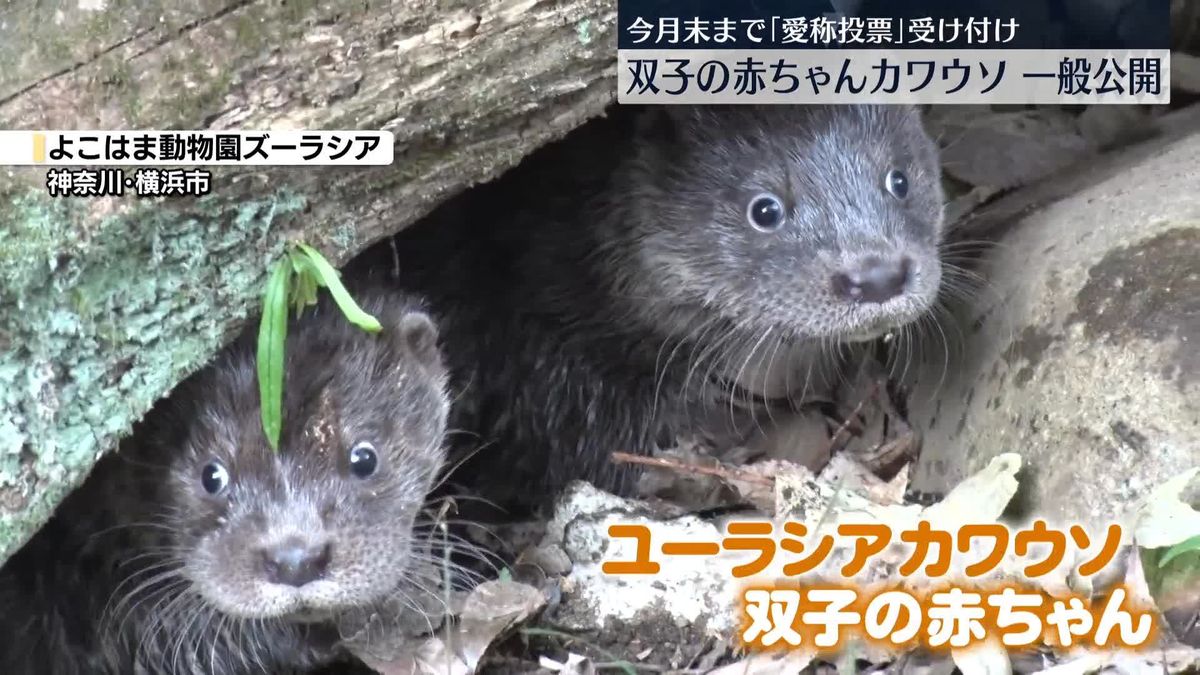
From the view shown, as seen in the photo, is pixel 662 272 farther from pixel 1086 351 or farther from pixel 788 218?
pixel 1086 351

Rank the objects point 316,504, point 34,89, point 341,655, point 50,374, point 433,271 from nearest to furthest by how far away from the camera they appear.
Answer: point 34,89 < point 50,374 < point 316,504 < point 341,655 < point 433,271

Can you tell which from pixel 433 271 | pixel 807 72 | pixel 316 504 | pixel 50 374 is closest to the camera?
pixel 50 374

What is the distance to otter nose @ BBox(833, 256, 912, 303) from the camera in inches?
132

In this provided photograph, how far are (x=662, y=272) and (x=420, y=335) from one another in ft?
2.65

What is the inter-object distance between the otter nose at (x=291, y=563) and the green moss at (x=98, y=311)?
39cm

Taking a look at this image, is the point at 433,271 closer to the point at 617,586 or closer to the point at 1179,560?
the point at 617,586

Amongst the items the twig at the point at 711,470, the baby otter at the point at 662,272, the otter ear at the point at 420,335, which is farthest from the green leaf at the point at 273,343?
the twig at the point at 711,470

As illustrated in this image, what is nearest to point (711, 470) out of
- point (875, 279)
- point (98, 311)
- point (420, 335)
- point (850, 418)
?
point (850, 418)

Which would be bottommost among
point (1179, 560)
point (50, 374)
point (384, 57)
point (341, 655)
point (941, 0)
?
point (341, 655)

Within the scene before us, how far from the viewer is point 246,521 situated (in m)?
2.90

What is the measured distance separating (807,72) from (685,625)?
1.31m

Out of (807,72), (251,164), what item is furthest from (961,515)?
(251,164)

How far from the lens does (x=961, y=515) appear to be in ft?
9.77

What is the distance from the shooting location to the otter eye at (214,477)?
3002 millimetres
